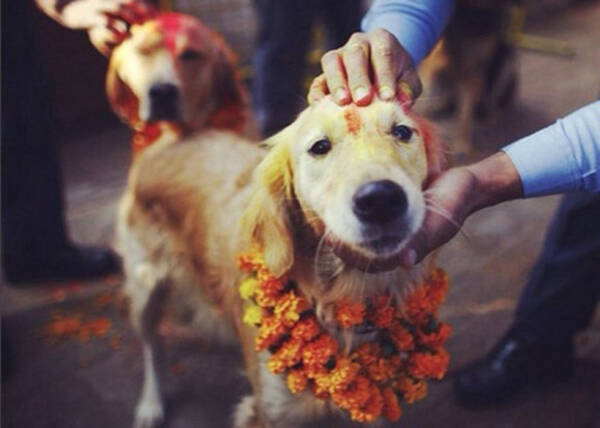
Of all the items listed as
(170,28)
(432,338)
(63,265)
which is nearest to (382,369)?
(432,338)

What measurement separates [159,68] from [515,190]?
4.74 ft

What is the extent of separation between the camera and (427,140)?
1.63 m

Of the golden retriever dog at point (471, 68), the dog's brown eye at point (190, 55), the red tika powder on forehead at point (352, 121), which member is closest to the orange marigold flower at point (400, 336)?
the red tika powder on forehead at point (352, 121)

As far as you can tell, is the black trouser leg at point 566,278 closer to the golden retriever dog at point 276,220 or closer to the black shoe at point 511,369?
the black shoe at point 511,369

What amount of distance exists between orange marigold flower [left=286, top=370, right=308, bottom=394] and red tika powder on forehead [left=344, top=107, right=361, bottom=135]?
67 centimetres

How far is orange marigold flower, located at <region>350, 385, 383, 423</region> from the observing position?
65.9 inches

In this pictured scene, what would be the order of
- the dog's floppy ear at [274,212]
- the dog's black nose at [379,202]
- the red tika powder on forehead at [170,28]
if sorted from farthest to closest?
the red tika powder on forehead at [170,28], the dog's floppy ear at [274,212], the dog's black nose at [379,202]

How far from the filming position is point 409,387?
69.6 inches

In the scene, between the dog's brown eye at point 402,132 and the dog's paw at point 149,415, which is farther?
the dog's paw at point 149,415

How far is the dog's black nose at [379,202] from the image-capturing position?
133 centimetres

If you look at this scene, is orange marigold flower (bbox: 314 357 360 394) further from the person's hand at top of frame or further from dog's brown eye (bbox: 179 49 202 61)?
dog's brown eye (bbox: 179 49 202 61)

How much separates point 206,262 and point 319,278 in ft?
1.88

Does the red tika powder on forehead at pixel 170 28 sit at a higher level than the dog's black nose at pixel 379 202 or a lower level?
higher

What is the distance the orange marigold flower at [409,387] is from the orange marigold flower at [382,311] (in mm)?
189
